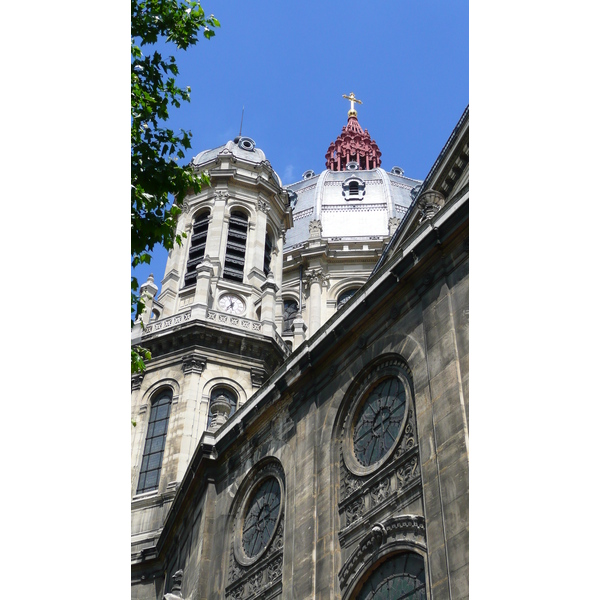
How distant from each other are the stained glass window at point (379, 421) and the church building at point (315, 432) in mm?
37

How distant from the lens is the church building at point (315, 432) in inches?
636

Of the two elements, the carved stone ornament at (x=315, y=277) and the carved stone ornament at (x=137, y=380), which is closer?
the carved stone ornament at (x=137, y=380)

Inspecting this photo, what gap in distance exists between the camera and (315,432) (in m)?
20.3

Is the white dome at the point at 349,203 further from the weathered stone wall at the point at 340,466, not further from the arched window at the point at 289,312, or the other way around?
the weathered stone wall at the point at 340,466

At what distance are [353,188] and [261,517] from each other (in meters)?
50.6

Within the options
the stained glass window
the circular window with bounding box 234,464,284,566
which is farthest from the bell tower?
the stained glass window

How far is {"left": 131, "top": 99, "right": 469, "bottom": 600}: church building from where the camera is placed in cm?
1616

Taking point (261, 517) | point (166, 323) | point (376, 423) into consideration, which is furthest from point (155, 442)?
point (376, 423)

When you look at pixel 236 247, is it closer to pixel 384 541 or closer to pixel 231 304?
pixel 231 304

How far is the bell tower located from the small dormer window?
24333 millimetres

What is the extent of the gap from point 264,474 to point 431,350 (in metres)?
6.99

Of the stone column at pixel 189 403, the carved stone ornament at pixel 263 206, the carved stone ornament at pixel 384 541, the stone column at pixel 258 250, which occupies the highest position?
the carved stone ornament at pixel 263 206

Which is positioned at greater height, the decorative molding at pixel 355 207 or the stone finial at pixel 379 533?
the decorative molding at pixel 355 207

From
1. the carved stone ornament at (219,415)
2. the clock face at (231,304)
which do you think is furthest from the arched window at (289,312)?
the carved stone ornament at (219,415)
